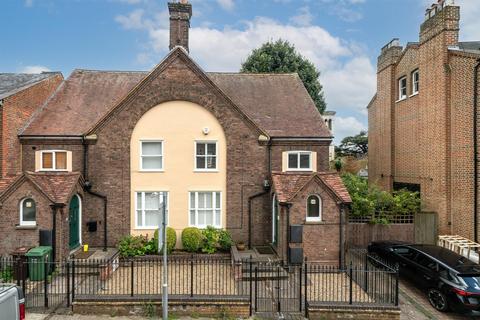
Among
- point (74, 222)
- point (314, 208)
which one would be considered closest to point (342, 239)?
point (314, 208)

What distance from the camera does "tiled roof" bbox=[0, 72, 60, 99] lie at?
54.1 ft

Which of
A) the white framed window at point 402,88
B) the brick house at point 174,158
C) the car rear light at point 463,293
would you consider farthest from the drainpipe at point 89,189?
A: the white framed window at point 402,88

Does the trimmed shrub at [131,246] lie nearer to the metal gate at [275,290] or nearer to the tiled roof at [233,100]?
the metal gate at [275,290]

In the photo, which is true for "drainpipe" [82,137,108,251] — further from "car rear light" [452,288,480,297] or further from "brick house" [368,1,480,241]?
"brick house" [368,1,480,241]

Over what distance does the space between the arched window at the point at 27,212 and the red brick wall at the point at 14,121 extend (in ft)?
8.46

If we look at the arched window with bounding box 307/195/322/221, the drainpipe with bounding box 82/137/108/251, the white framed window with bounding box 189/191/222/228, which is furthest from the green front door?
the arched window with bounding box 307/195/322/221

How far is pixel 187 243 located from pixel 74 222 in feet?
16.7

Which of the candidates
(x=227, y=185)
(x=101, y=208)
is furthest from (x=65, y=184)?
(x=227, y=185)

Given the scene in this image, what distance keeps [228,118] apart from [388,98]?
11.6 m

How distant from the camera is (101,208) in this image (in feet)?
51.2

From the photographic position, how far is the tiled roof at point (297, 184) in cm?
1391

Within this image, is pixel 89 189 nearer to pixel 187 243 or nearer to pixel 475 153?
pixel 187 243

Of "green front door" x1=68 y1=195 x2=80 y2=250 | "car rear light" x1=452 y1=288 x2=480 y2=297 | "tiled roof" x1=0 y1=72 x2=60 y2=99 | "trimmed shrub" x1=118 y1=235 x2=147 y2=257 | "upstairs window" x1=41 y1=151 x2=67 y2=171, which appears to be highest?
"tiled roof" x1=0 y1=72 x2=60 y2=99

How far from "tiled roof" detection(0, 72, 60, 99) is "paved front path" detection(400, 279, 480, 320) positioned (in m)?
18.1
